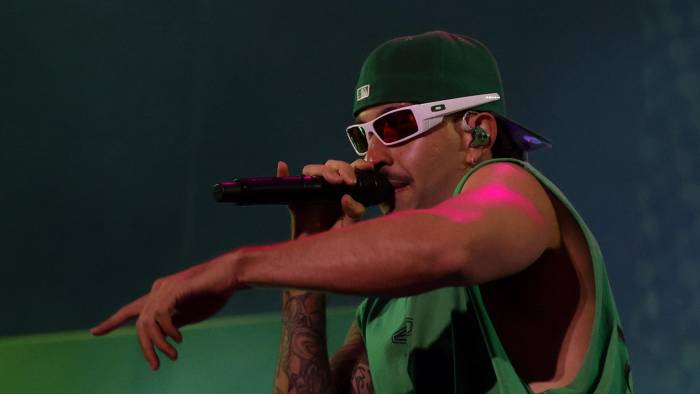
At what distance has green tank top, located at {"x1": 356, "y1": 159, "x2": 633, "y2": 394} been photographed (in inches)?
48.8

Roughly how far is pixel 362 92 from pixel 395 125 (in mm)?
129

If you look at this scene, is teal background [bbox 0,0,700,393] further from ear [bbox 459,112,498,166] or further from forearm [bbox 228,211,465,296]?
forearm [bbox 228,211,465,296]

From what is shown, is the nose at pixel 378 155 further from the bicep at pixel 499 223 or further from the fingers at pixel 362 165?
the bicep at pixel 499 223

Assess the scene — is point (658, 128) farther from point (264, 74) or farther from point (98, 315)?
point (98, 315)

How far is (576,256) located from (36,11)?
1.81m

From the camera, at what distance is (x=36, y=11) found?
2.37 meters

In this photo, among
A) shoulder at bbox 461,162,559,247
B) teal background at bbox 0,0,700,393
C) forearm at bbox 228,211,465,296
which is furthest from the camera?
teal background at bbox 0,0,700,393

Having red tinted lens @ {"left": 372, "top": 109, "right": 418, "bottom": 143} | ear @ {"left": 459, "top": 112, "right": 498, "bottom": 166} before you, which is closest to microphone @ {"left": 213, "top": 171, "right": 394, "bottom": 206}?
red tinted lens @ {"left": 372, "top": 109, "right": 418, "bottom": 143}

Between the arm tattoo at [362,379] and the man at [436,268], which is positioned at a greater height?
the man at [436,268]

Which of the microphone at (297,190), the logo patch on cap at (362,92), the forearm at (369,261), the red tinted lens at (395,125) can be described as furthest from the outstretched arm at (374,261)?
the logo patch on cap at (362,92)

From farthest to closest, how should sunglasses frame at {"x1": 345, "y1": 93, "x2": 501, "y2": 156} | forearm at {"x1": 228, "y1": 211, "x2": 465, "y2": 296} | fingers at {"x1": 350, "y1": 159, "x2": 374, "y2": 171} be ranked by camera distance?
sunglasses frame at {"x1": 345, "y1": 93, "x2": 501, "y2": 156}
fingers at {"x1": 350, "y1": 159, "x2": 374, "y2": 171}
forearm at {"x1": 228, "y1": 211, "x2": 465, "y2": 296}

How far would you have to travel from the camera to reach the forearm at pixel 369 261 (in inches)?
34.9

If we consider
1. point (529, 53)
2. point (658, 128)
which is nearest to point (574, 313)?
point (658, 128)

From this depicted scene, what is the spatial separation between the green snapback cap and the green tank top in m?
0.41
